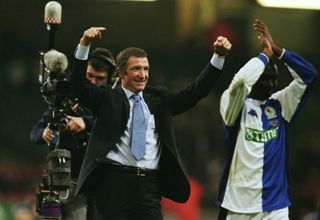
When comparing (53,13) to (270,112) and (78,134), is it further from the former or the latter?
(270,112)

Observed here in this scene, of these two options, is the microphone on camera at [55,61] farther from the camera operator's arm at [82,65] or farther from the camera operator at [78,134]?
the camera operator at [78,134]

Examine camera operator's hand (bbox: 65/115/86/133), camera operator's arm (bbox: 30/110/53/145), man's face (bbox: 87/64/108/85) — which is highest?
man's face (bbox: 87/64/108/85)

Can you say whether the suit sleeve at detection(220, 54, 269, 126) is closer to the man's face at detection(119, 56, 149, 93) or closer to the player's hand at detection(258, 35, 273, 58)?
the player's hand at detection(258, 35, 273, 58)

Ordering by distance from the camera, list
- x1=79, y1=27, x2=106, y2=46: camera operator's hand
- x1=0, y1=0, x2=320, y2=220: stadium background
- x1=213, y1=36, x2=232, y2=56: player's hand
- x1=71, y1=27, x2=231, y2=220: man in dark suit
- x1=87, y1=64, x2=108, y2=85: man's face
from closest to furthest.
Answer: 1. x1=79, y1=27, x2=106, y2=46: camera operator's hand
2. x1=71, y1=27, x2=231, y2=220: man in dark suit
3. x1=213, y1=36, x2=232, y2=56: player's hand
4. x1=87, y1=64, x2=108, y2=85: man's face
5. x1=0, y1=0, x2=320, y2=220: stadium background

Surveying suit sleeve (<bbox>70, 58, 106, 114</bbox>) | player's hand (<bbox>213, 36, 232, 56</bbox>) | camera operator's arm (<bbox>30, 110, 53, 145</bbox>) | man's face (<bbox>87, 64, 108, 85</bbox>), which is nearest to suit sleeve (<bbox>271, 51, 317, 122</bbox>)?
player's hand (<bbox>213, 36, 232, 56</bbox>)

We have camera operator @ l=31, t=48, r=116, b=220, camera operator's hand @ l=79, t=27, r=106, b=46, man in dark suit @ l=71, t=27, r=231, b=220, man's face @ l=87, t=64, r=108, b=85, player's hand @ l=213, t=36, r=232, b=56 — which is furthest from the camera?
man's face @ l=87, t=64, r=108, b=85

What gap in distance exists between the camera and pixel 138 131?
847 centimetres

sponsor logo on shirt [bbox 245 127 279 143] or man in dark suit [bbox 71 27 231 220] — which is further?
sponsor logo on shirt [bbox 245 127 279 143]

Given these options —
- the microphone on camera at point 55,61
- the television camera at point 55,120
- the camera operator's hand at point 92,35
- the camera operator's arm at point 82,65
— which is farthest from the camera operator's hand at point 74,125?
the camera operator's hand at point 92,35

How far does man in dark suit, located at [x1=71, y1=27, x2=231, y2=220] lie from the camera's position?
8406 millimetres

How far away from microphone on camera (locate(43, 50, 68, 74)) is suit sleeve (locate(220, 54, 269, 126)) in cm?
140

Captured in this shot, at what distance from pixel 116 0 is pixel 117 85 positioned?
10609mm

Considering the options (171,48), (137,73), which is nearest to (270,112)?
(137,73)

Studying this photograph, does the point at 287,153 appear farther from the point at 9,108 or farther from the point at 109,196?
the point at 9,108
